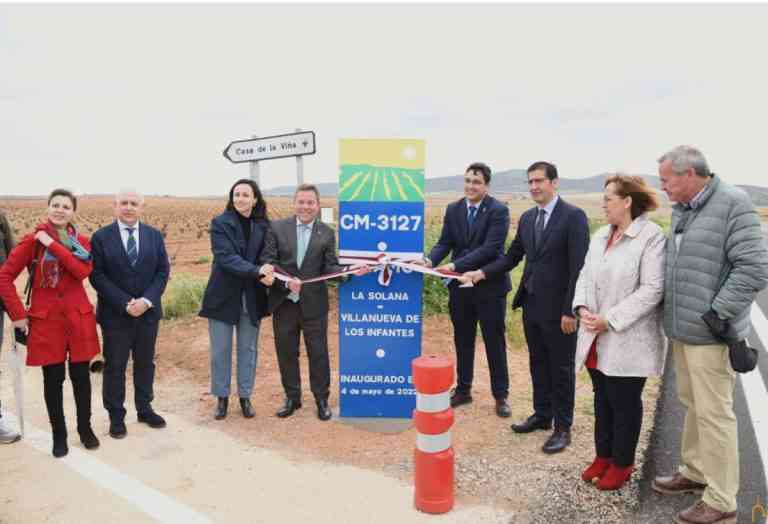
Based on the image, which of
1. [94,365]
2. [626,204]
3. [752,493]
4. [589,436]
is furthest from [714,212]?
[94,365]

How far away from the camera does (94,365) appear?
561 centimetres

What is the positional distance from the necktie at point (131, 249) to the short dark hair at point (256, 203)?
88 centimetres

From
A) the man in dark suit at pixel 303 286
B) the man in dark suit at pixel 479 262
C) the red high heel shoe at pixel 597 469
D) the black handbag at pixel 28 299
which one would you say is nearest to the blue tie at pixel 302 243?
the man in dark suit at pixel 303 286

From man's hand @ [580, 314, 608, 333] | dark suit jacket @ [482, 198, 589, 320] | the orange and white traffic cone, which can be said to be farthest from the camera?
dark suit jacket @ [482, 198, 589, 320]

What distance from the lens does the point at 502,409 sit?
212 inches

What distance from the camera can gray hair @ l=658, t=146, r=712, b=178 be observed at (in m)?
3.42

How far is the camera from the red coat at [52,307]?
4.41 meters

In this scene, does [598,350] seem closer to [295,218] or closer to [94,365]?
[295,218]

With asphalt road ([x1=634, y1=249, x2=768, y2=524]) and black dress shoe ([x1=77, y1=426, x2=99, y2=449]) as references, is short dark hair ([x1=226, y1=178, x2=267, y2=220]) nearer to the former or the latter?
black dress shoe ([x1=77, y1=426, x2=99, y2=449])

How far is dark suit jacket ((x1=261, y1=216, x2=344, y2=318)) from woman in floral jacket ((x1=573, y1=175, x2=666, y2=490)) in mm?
2297

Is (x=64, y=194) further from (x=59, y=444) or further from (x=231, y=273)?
(x=59, y=444)

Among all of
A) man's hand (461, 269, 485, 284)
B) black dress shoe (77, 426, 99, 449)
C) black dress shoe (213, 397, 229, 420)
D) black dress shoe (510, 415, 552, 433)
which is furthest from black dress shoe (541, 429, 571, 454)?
black dress shoe (77, 426, 99, 449)

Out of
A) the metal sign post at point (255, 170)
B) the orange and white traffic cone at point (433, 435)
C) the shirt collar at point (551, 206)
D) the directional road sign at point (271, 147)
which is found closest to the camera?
the orange and white traffic cone at point (433, 435)

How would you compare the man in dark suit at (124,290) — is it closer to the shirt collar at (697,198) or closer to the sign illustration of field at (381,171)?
the sign illustration of field at (381,171)
